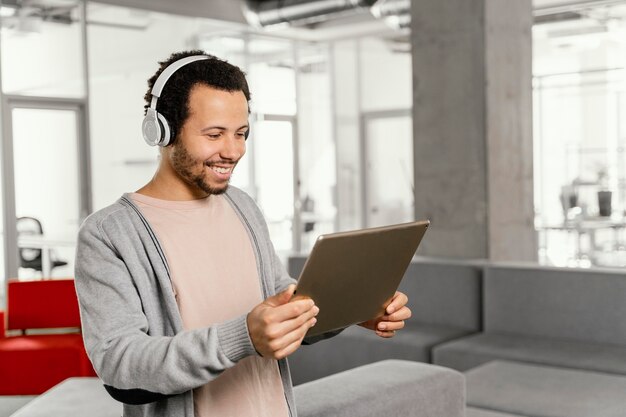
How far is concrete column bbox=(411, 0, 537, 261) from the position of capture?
491cm

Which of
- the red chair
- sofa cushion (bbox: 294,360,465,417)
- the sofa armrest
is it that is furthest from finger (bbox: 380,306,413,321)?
the sofa armrest

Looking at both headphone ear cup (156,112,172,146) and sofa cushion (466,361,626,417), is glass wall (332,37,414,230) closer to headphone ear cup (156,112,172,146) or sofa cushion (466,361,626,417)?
sofa cushion (466,361,626,417)

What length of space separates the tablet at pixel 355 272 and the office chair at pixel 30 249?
617cm

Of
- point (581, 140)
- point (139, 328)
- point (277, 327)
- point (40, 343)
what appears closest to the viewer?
point (277, 327)

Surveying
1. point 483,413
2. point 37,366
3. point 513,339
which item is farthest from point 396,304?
point 37,366

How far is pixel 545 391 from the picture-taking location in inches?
124

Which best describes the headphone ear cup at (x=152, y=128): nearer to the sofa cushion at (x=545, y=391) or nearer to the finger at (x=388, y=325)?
the finger at (x=388, y=325)

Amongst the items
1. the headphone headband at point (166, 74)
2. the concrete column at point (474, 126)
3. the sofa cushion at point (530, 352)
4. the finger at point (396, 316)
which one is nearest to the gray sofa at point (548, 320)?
the sofa cushion at point (530, 352)

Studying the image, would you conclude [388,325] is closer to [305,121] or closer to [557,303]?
[557,303]

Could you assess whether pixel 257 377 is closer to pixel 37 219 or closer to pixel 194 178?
pixel 194 178

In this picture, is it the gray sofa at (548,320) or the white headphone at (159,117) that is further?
the gray sofa at (548,320)

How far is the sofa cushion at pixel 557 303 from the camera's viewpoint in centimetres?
397

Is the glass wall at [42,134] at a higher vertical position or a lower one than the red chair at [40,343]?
higher

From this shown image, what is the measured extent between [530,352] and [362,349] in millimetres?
957
